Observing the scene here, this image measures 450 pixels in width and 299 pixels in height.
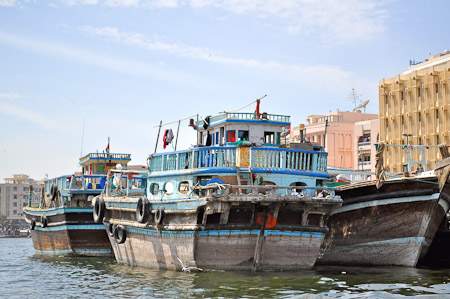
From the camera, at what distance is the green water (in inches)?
719

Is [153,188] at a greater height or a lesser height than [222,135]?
lesser

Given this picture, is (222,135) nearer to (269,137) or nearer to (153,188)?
(269,137)

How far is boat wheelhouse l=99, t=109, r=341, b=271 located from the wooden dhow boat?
2.10 metres

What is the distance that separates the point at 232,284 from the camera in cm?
1945

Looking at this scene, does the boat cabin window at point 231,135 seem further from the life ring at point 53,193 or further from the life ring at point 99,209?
the life ring at point 53,193

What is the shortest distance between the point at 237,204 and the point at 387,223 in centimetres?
673

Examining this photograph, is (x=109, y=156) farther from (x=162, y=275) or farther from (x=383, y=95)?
(x=383, y=95)

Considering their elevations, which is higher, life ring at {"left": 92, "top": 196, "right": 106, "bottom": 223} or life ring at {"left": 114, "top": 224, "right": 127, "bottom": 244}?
life ring at {"left": 92, "top": 196, "right": 106, "bottom": 223}

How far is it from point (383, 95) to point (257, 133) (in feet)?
106

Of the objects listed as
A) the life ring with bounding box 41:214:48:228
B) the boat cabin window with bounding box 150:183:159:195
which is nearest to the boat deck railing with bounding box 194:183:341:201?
the boat cabin window with bounding box 150:183:159:195

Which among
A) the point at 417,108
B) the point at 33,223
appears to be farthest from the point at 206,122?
the point at 417,108

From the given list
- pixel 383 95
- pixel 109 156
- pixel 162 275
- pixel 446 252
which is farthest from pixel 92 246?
pixel 383 95

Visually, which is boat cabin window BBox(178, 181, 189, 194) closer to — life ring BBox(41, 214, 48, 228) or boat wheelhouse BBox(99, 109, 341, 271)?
boat wheelhouse BBox(99, 109, 341, 271)

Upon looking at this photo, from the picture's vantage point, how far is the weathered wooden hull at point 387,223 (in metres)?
23.9
